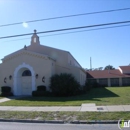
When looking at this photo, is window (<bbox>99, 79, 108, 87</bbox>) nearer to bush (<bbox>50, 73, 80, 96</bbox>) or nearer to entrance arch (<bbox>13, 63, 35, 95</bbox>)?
bush (<bbox>50, 73, 80, 96</bbox>)

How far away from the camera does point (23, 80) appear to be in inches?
1020

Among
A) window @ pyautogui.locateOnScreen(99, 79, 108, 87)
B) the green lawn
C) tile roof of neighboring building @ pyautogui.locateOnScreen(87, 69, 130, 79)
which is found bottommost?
the green lawn

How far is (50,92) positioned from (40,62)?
4.03m

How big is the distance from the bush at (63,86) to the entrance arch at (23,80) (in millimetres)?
3122

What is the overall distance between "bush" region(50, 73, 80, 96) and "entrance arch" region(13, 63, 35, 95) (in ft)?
10.2

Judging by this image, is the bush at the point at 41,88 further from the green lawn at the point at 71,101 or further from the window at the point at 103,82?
the window at the point at 103,82

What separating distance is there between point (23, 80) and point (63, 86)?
20.2 feet

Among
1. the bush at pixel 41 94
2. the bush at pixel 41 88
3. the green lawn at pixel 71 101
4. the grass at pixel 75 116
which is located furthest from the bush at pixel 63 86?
the grass at pixel 75 116

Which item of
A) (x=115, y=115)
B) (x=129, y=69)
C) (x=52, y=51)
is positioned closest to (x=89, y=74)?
(x=129, y=69)

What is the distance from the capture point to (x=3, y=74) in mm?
26203

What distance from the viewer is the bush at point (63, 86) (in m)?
22.8

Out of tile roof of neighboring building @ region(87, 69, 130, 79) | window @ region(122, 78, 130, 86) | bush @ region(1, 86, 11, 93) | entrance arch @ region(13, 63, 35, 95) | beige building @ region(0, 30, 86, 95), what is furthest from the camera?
tile roof of neighboring building @ region(87, 69, 130, 79)

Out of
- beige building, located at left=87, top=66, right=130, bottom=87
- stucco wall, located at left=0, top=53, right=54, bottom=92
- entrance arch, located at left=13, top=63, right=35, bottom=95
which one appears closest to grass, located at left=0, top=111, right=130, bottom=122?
stucco wall, located at left=0, top=53, right=54, bottom=92

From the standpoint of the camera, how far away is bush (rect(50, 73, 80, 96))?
2281 cm
